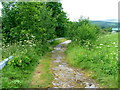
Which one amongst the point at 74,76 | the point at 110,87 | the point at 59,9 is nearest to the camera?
the point at 110,87

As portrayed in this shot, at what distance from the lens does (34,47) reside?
10820mm

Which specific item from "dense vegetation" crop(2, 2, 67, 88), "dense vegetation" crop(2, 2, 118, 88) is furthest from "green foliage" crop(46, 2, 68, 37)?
"dense vegetation" crop(2, 2, 67, 88)

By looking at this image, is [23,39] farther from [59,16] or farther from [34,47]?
[59,16]

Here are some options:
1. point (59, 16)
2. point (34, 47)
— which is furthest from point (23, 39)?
point (59, 16)

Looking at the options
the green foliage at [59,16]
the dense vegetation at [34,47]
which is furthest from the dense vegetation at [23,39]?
the green foliage at [59,16]

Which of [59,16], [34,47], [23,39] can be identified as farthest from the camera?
[59,16]

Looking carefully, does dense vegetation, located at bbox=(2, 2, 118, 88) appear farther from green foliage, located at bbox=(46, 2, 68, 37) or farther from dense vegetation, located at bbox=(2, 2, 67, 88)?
green foliage, located at bbox=(46, 2, 68, 37)

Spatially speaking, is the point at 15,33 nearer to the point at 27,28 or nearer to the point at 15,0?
the point at 27,28

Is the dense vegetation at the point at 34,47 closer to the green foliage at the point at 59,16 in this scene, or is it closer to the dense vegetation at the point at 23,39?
the dense vegetation at the point at 23,39

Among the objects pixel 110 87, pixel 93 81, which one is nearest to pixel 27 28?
pixel 93 81

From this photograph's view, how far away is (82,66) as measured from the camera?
768 centimetres

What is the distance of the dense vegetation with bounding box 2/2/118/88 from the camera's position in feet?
19.5

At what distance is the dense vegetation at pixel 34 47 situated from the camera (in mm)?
5934

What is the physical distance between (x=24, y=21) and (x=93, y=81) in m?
7.02
